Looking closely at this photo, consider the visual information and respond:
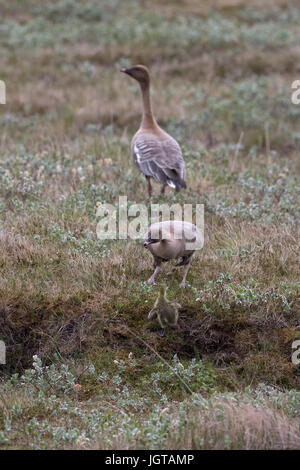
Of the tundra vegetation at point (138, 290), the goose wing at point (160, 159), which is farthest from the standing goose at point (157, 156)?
the tundra vegetation at point (138, 290)

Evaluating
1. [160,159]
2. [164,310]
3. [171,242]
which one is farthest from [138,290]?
[160,159]

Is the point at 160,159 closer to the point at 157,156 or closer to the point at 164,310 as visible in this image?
the point at 157,156

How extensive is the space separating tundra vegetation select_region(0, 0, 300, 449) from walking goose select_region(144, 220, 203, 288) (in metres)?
0.31

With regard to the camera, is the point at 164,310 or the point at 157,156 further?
the point at 157,156

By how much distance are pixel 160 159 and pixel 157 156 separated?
0.31ft

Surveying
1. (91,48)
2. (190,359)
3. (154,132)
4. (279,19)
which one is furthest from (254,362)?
(279,19)

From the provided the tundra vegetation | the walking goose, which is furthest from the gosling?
the walking goose

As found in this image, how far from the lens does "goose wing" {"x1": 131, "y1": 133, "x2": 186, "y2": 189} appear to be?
8.60 meters

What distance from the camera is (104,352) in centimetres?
636

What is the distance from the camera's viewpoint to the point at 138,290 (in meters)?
6.79

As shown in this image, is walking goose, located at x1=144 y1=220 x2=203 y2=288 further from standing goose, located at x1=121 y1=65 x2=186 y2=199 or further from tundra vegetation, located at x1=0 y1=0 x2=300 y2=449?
standing goose, located at x1=121 y1=65 x2=186 y2=199

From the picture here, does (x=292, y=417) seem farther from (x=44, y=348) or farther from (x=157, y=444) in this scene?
(x=44, y=348)

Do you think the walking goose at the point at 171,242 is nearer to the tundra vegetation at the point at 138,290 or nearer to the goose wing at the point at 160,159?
the tundra vegetation at the point at 138,290

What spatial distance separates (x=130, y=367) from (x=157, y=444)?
137cm
